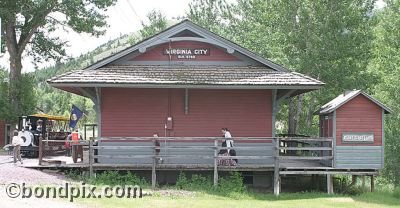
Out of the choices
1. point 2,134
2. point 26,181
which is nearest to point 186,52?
point 26,181

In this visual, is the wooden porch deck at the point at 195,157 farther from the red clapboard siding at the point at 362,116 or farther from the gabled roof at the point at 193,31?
the gabled roof at the point at 193,31

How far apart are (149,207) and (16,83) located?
2686 cm

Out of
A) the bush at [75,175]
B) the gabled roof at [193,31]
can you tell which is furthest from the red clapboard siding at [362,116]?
the bush at [75,175]

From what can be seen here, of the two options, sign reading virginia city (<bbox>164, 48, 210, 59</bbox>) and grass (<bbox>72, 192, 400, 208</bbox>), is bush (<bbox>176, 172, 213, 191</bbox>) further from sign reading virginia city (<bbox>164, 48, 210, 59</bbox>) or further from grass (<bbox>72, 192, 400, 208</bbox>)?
sign reading virginia city (<bbox>164, 48, 210, 59</bbox>)

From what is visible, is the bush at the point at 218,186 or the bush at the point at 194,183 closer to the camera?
the bush at the point at 218,186

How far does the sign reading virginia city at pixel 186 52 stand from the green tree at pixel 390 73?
14157 millimetres

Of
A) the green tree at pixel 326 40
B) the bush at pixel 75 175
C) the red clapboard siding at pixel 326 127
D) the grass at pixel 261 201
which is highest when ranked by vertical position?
the green tree at pixel 326 40

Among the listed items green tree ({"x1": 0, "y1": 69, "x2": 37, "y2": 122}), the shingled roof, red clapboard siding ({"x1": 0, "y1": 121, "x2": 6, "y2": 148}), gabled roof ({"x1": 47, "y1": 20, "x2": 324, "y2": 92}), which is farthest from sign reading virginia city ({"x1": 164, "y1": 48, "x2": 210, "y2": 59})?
red clapboard siding ({"x1": 0, "y1": 121, "x2": 6, "y2": 148})

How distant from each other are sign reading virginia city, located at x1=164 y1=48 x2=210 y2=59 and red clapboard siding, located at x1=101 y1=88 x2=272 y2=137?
1462 mm

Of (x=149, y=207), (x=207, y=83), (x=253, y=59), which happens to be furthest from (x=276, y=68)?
(x=149, y=207)

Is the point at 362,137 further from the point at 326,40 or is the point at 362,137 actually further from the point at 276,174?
the point at 326,40

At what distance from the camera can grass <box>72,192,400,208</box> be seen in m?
14.3

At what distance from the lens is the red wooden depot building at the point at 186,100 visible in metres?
19.6

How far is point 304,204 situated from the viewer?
1567 cm
